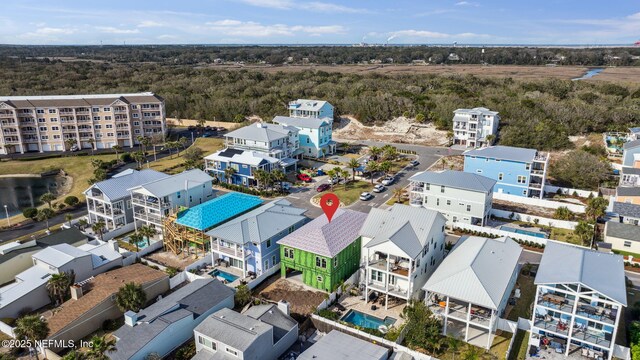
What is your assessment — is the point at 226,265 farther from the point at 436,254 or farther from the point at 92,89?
the point at 92,89

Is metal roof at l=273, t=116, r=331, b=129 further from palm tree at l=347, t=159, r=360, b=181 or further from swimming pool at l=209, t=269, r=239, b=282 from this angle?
swimming pool at l=209, t=269, r=239, b=282

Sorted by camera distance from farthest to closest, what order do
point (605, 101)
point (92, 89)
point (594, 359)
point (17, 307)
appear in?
1. point (92, 89)
2. point (605, 101)
3. point (17, 307)
4. point (594, 359)

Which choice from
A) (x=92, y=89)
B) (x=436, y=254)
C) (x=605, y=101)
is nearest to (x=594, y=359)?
(x=436, y=254)

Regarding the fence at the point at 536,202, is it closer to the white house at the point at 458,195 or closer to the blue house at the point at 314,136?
the white house at the point at 458,195

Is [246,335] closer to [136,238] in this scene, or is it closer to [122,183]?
[136,238]

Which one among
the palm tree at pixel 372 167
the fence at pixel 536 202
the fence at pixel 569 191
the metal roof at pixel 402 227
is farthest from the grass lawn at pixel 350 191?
the fence at pixel 569 191
